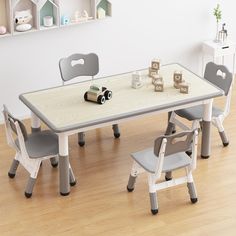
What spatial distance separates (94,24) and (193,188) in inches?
99.5

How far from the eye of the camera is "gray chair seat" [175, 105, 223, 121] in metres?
7.34

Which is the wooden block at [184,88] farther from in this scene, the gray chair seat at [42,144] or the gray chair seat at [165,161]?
the gray chair seat at [42,144]

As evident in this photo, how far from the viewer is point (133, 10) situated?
8.42 meters

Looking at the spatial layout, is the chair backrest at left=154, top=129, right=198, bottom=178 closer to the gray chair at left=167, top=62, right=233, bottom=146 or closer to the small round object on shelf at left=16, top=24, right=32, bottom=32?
the gray chair at left=167, top=62, right=233, bottom=146

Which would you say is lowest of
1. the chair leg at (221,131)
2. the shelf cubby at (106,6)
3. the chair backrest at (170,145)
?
the chair leg at (221,131)

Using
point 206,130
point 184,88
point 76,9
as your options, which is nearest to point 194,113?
point 206,130

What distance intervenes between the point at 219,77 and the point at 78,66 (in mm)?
1456

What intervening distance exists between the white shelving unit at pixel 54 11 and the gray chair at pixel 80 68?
49cm

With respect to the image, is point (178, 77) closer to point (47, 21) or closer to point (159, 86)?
point (159, 86)

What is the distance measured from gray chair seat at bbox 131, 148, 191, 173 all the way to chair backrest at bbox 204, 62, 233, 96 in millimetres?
1136

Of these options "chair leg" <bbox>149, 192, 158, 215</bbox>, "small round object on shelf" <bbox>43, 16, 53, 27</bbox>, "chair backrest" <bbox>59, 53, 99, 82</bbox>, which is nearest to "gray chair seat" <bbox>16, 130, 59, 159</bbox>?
"chair backrest" <bbox>59, 53, 99, 82</bbox>

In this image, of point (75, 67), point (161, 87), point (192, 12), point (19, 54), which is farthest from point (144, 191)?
point (192, 12)

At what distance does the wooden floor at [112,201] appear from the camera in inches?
247

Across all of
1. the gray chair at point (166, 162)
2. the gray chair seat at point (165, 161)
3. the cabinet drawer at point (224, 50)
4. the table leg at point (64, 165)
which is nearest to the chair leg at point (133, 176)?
the gray chair at point (166, 162)
